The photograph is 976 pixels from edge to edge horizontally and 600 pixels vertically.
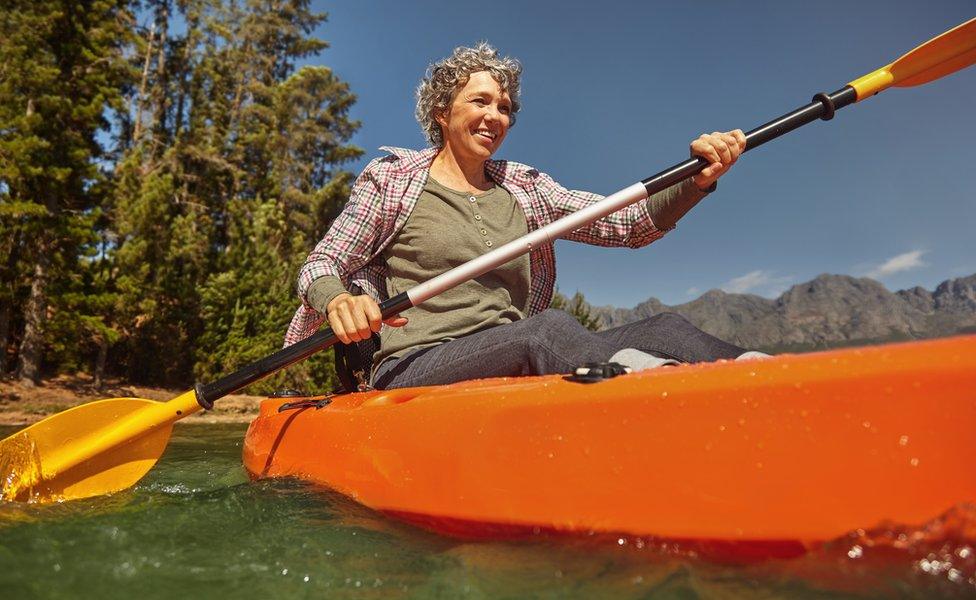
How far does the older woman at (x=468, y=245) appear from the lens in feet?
6.57

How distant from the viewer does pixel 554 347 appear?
1.92 m

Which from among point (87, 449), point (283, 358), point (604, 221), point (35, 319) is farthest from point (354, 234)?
point (35, 319)

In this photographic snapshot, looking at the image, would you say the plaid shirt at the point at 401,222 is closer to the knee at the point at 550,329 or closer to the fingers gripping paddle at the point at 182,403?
the fingers gripping paddle at the point at 182,403

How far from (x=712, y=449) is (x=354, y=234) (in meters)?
1.81

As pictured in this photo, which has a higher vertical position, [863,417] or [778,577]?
[863,417]

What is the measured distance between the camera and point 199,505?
201 centimetres

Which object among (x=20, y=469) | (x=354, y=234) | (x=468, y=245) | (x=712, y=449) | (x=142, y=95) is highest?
(x=142, y=95)

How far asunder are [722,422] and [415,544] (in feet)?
2.81

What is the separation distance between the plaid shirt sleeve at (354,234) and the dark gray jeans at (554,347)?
0.66 metres

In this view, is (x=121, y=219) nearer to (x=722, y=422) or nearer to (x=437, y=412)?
(x=437, y=412)

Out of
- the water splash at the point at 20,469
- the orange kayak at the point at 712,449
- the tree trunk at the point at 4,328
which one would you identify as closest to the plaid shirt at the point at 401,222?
the orange kayak at the point at 712,449

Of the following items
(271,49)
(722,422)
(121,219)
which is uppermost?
(271,49)

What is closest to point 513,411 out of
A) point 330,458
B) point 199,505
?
point 330,458

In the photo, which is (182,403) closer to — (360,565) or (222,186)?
(360,565)
